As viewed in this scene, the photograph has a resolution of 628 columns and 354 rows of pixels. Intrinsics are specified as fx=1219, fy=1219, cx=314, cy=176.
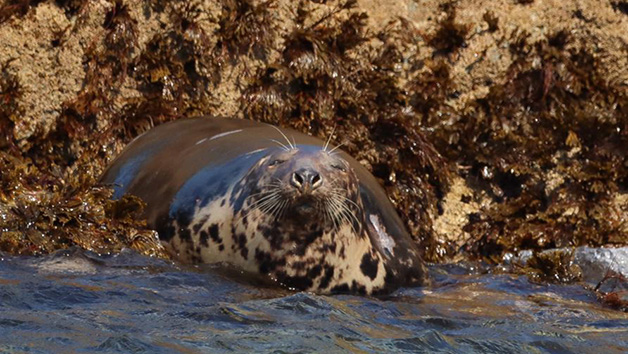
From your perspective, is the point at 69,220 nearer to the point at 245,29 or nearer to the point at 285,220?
the point at 285,220

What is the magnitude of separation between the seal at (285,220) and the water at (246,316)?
0.21 metres

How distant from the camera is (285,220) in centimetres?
638

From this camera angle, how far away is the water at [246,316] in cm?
470

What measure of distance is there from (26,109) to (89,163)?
1.86ft

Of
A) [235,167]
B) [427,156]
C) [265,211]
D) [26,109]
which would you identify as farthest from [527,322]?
[26,109]

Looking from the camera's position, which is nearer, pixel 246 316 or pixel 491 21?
pixel 246 316

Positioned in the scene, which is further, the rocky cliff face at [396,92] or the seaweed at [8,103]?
the rocky cliff face at [396,92]

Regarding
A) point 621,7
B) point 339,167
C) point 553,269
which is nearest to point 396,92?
point 621,7

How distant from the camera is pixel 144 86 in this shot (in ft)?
28.2

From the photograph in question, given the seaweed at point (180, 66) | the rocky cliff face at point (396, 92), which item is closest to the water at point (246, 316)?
the rocky cliff face at point (396, 92)

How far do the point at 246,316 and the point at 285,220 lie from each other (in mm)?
1187

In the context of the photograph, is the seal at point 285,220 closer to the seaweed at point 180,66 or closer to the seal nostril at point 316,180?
the seal nostril at point 316,180

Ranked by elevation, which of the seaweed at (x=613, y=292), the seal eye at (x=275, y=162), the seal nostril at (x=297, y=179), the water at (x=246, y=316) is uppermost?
the seal eye at (x=275, y=162)

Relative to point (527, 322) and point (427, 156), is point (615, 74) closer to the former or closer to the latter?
point (427, 156)
